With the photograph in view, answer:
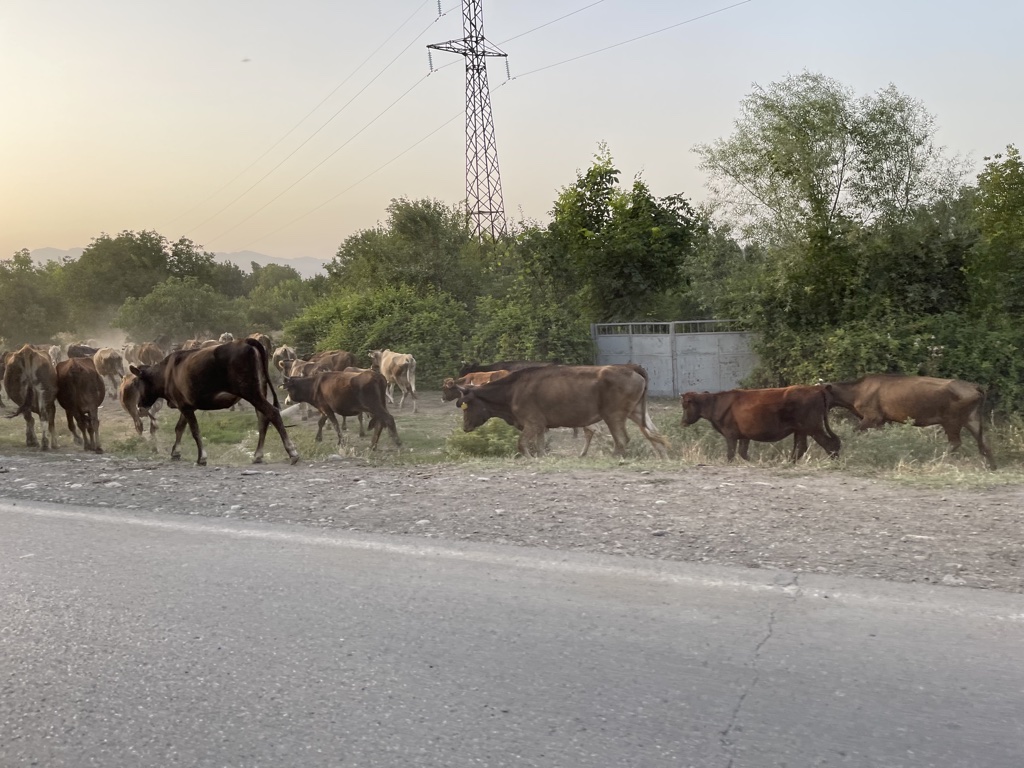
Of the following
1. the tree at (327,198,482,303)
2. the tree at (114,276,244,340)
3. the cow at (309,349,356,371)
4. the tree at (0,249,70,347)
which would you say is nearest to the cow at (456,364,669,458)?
the cow at (309,349,356,371)

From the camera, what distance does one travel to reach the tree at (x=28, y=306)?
64.3 m

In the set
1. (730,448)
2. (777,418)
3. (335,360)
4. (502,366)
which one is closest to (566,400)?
(730,448)

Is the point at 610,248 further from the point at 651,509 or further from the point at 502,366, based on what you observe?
the point at 651,509

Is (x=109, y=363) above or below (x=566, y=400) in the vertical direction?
above

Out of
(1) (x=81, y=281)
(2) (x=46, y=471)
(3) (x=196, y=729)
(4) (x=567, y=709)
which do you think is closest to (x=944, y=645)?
(4) (x=567, y=709)

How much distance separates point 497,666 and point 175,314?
51.7 m

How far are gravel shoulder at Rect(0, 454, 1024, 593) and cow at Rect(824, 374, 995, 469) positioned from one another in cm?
601

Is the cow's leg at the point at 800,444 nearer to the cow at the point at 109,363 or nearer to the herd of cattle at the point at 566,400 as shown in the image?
the herd of cattle at the point at 566,400

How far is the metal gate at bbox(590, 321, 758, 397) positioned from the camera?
26.2 metres

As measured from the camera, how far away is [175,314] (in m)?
51.8

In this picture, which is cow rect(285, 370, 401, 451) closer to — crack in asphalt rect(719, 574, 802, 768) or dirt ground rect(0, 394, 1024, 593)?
dirt ground rect(0, 394, 1024, 593)

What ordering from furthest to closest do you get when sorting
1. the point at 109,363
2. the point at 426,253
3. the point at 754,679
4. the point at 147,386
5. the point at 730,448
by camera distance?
the point at 426,253 → the point at 109,363 → the point at 147,386 → the point at 730,448 → the point at 754,679

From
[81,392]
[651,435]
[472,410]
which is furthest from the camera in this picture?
[81,392]

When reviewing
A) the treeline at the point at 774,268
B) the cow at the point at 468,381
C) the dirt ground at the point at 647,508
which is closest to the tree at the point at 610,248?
the treeline at the point at 774,268
